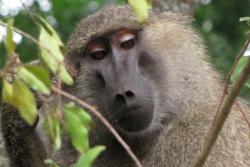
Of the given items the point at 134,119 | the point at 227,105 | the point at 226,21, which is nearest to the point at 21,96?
the point at 227,105

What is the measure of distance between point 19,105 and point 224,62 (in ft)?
17.4

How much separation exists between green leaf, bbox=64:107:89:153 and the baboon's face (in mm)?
1436

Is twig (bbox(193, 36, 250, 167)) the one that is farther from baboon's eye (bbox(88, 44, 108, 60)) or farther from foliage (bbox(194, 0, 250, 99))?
foliage (bbox(194, 0, 250, 99))

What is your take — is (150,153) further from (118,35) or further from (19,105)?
(19,105)

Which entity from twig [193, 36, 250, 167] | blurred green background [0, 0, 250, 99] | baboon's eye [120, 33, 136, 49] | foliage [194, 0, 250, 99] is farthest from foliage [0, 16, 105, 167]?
foliage [194, 0, 250, 99]

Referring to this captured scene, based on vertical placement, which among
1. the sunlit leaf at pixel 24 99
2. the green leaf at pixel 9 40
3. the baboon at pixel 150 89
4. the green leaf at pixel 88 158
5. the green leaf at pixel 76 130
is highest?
the green leaf at pixel 9 40

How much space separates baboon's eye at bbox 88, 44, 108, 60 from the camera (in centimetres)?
440

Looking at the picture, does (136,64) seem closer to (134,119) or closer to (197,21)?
(134,119)

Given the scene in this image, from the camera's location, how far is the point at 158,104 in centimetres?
427

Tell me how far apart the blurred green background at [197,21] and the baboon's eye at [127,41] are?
52.0 inches

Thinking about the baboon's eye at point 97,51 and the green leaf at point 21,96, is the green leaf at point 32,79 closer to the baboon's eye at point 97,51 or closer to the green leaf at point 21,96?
the green leaf at point 21,96

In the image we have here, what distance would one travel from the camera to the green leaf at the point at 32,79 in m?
2.38

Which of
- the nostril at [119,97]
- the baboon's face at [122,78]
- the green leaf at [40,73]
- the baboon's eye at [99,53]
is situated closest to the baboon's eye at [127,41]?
the baboon's face at [122,78]

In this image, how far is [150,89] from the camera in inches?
163
